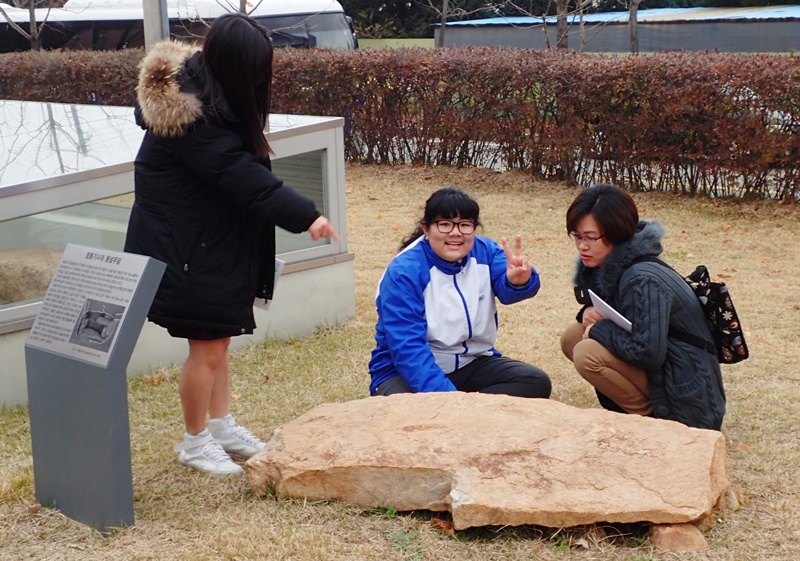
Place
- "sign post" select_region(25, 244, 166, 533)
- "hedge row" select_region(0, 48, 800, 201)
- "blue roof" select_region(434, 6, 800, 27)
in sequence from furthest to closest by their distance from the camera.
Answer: "blue roof" select_region(434, 6, 800, 27), "hedge row" select_region(0, 48, 800, 201), "sign post" select_region(25, 244, 166, 533)

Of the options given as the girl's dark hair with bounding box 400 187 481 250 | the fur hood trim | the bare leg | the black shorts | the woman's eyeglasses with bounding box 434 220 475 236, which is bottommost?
the bare leg

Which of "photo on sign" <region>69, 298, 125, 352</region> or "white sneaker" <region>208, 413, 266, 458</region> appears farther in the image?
"white sneaker" <region>208, 413, 266, 458</region>

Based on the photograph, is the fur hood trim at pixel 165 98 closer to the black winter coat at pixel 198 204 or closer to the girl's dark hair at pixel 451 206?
the black winter coat at pixel 198 204

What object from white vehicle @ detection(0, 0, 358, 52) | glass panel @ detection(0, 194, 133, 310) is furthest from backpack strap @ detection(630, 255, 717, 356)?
white vehicle @ detection(0, 0, 358, 52)

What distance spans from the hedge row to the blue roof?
57.3 ft

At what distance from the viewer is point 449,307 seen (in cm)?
384

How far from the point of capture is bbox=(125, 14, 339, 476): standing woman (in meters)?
3.04

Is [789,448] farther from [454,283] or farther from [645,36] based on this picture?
[645,36]

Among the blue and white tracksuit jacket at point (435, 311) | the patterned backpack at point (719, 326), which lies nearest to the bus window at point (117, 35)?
the blue and white tracksuit jacket at point (435, 311)

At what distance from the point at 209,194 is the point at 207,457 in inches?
39.6

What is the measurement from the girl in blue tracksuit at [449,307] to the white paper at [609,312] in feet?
0.89

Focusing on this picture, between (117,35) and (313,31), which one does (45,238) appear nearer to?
(313,31)

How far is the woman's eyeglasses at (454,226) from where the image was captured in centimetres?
376

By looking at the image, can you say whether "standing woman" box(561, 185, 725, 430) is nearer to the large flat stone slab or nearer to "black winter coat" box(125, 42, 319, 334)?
the large flat stone slab
